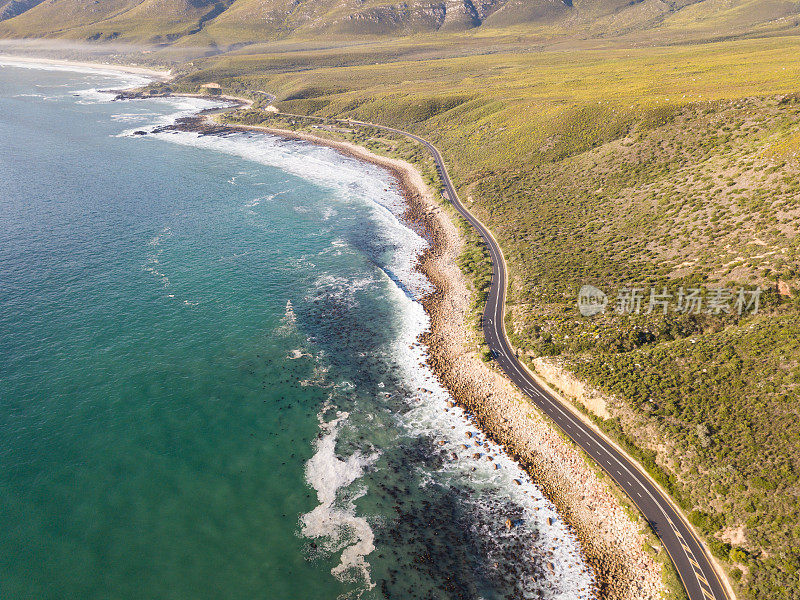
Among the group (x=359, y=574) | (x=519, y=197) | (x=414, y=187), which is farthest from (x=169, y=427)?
(x=414, y=187)

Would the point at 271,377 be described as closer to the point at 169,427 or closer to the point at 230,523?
the point at 169,427

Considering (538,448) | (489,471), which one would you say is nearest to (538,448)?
(538,448)

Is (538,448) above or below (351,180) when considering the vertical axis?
below

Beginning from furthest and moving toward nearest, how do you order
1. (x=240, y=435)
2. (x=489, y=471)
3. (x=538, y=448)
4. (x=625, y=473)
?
(x=240, y=435) < (x=538, y=448) < (x=489, y=471) < (x=625, y=473)

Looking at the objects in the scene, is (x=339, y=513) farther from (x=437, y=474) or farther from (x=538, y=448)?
(x=538, y=448)

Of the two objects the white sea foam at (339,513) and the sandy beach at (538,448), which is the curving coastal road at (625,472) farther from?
the white sea foam at (339,513)

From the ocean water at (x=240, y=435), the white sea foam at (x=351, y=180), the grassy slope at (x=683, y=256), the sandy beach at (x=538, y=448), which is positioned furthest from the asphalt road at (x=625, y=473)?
the white sea foam at (x=351, y=180)

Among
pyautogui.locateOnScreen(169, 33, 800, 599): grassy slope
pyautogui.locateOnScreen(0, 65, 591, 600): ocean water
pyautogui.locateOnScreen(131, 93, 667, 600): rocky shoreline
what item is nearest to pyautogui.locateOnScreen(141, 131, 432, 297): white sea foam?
pyautogui.locateOnScreen(0, 65, 591, 600): ocean water
